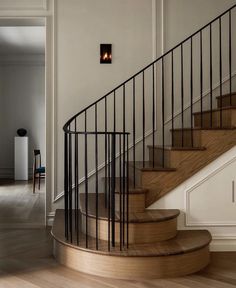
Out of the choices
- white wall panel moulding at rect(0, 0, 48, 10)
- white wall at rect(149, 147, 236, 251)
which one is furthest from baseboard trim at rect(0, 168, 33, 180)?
white wall at rect(149, 147, 236, 251)

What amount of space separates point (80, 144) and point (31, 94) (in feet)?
18.2

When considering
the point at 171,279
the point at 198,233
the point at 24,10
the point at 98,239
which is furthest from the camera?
the point at 24,10

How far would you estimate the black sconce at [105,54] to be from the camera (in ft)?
16.6

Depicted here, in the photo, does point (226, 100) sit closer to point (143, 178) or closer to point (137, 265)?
point (143, 178)

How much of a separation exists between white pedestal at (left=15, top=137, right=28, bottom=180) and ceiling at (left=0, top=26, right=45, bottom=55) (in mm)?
2140

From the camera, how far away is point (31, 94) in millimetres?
10195

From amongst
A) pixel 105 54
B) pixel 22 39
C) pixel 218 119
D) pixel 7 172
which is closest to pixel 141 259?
pixel 218 119

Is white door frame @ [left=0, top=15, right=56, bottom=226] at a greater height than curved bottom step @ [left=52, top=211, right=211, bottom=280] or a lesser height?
greater

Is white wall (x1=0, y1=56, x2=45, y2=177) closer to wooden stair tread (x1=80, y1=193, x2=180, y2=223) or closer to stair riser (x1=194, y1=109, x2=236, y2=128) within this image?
stair riser (x1=194, y1=109, x2=236, y2=128)

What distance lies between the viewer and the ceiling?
7.48 m

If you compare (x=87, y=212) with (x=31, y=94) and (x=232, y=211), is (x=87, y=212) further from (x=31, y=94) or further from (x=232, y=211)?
(x=31, y=94)

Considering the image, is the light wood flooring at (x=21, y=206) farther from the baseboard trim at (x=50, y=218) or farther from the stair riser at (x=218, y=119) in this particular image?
the stair riser at (x=218, y=119)

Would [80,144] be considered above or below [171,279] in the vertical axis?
above

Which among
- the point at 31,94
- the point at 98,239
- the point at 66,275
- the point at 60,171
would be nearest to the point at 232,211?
the point at 98,239
